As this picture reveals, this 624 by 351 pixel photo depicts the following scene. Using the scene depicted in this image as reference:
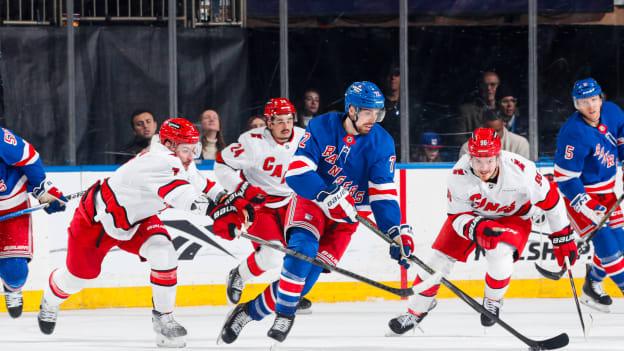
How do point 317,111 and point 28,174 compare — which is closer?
point 28,174

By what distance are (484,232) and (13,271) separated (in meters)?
2.36

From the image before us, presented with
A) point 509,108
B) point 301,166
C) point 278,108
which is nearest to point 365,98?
point 301,166

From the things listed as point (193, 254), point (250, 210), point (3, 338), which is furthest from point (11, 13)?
point (250, 210)

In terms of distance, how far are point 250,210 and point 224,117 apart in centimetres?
208

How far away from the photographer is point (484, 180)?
435 cm

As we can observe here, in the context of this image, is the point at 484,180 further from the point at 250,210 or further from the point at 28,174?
the point at 28,174

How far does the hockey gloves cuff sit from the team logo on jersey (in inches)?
110

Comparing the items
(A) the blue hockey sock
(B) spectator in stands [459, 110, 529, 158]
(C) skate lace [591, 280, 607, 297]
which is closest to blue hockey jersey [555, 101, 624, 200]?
(C) skate lace [591, 280, 607, 297]

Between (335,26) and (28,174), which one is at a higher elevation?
(335,26)

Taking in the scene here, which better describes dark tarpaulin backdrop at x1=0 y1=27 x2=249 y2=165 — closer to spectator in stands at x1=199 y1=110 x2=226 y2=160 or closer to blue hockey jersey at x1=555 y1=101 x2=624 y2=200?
spectator in stands at x1=199 y1=110 x2=226 y2=160

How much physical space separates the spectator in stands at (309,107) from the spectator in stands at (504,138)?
3.21 ft

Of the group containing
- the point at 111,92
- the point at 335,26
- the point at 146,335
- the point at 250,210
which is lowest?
the point at 146,335

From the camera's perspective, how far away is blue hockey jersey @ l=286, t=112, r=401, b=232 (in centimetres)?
409

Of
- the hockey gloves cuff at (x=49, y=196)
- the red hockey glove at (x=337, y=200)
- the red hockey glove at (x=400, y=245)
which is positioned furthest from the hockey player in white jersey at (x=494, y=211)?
the hockey gloves cuff at (x=49, y=196)
